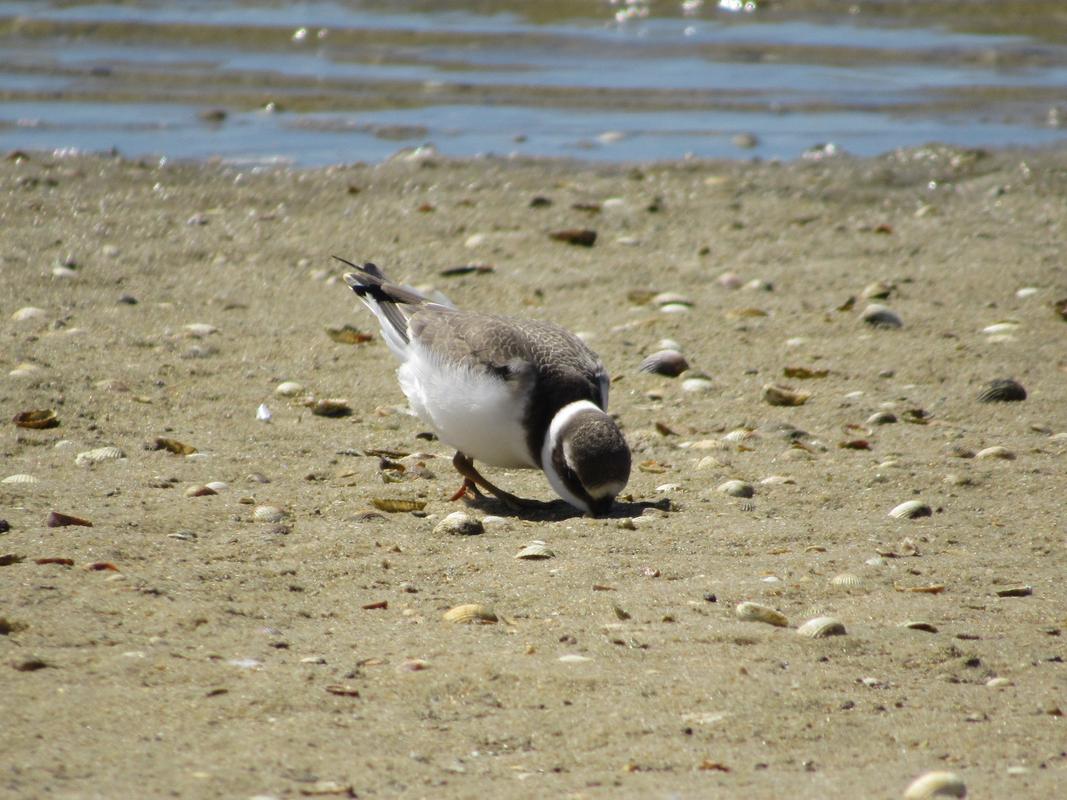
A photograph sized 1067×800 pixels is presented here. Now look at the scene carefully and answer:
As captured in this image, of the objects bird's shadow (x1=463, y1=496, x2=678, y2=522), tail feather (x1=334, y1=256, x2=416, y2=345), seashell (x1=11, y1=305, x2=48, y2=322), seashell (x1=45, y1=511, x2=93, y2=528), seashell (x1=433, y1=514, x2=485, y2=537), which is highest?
tail feather (x1=334, y1=256, x2=416, y2=345)

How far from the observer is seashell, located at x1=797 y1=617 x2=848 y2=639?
3869mm

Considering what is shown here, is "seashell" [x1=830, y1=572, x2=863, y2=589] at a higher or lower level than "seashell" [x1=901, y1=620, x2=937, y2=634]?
lower

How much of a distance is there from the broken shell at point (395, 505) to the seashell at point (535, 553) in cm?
58

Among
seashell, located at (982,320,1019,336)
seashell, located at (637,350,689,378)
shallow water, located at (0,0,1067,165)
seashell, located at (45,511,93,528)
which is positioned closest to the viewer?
seashell, located at (45,511,93,528)

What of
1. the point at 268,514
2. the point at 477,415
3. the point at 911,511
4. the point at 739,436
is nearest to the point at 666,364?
the point at 739,436

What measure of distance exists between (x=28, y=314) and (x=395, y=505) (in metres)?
3.14

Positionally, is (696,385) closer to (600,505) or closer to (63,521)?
(600,505)

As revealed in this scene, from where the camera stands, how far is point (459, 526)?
191 inches

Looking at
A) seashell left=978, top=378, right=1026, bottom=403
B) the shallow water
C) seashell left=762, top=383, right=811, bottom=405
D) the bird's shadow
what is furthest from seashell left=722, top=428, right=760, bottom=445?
the shallow water

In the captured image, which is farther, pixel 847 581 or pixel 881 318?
pixel 881 318

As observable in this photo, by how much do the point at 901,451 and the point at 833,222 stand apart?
13.8 ft

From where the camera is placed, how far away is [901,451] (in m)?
5.74

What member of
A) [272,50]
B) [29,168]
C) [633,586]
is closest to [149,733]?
[633,586]

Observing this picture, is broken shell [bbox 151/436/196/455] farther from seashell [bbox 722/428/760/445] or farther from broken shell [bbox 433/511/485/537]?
seashell [bbox 722/428/760/445]
